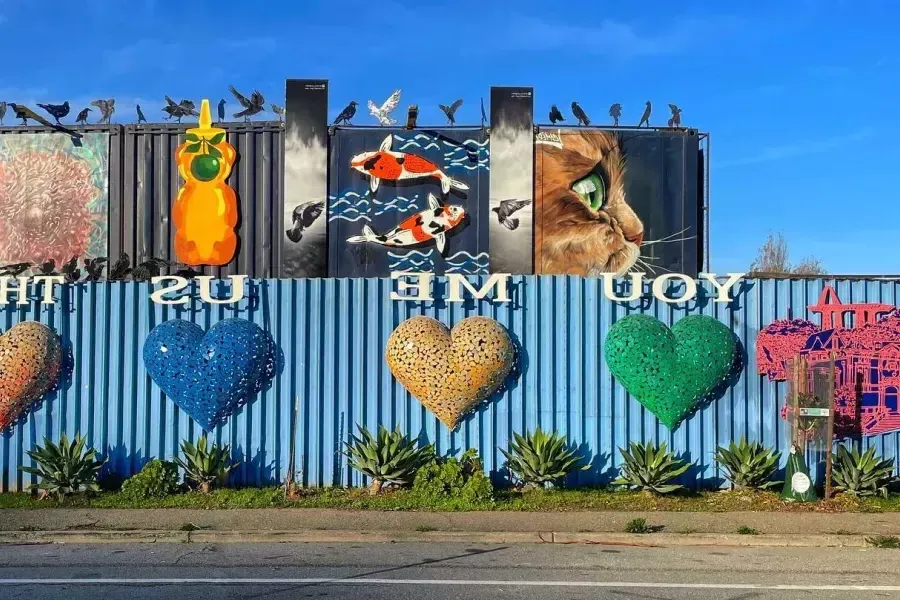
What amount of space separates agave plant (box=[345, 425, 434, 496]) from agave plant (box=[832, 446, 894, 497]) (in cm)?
561

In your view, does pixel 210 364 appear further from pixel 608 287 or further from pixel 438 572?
pixel 608 287

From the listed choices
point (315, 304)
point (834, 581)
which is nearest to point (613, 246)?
point (315, 304)

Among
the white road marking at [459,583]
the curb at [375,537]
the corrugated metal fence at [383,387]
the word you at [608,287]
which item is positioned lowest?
the curb at [375,537]

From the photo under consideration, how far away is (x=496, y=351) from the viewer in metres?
12.4

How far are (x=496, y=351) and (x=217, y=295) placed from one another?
4.15 m

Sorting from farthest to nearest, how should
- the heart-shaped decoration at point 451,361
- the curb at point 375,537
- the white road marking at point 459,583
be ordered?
the heart-shaped decoration at point 451,361
the curb at point 375,537
the white road marking at point 459,583

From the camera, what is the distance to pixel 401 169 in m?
17.4

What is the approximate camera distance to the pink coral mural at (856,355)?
12547 millimetres

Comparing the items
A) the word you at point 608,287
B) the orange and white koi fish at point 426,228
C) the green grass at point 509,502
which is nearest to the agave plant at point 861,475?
the green grass at point 509,502

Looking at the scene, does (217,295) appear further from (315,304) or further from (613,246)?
(613,246)

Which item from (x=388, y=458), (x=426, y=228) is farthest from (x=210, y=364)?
(x=426, y=228)

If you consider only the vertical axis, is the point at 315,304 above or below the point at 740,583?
A: above

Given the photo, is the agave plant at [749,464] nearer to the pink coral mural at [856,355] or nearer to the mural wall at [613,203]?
the pink coral mural at [856,355]

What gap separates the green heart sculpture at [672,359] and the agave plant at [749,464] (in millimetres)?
834
